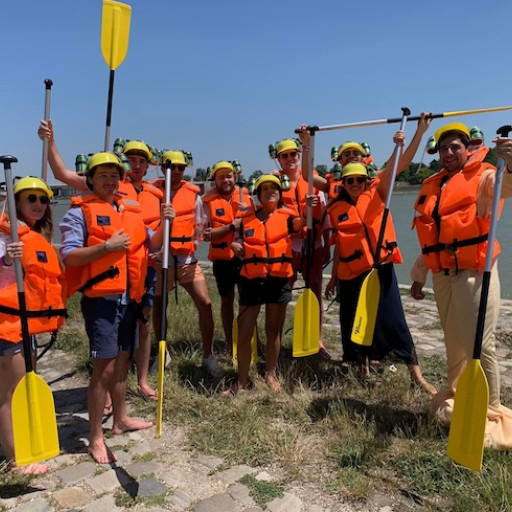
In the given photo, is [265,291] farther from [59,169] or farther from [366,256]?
[59,169]

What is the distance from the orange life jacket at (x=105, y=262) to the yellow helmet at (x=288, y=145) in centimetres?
193

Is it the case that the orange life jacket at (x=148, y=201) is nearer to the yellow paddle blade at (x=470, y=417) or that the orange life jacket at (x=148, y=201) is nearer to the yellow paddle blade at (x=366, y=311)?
the yellow paddle blade at (x=366, y=311)

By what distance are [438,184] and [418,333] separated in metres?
3.30

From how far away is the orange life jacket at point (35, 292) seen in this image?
2.98 metres

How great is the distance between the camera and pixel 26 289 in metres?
3.09

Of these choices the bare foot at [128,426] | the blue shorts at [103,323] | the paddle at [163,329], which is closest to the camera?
the blue shorts at [103,323]

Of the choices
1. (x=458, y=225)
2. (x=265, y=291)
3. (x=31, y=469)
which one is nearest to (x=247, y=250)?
(x=265, y=291)

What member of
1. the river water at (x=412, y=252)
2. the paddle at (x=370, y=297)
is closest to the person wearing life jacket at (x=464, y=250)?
the paddle at (x=370, y=297)

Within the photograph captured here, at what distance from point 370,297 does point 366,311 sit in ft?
0.39

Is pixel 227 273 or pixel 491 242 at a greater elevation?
pixel 491 242

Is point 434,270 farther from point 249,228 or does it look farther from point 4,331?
point 4,331

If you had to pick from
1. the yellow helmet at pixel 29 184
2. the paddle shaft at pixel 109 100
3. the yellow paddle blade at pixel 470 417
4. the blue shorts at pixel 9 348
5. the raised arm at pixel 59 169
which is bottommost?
the yellow paddle blade at pixel 470 417

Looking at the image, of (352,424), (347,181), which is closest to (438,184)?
(347,181)

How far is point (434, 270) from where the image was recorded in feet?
11.3
